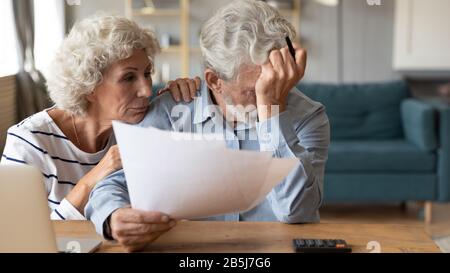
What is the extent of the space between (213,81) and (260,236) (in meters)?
0.24

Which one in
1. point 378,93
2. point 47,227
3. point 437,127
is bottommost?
point 437,127

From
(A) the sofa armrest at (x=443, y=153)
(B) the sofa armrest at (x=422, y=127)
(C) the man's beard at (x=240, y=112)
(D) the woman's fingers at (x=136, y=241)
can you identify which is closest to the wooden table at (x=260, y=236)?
(D) the woman's fingers at (x=136, y=241)

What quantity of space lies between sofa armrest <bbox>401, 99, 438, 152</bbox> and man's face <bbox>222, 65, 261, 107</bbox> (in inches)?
72.7

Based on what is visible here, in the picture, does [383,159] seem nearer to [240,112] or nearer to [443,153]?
[443,153]

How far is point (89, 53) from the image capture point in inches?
37.8

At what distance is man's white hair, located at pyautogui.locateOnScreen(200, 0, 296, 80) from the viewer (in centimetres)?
92

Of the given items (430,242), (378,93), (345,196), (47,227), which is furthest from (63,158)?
(345,196)

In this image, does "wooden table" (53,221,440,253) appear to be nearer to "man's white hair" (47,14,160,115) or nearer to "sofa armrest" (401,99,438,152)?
"man's white hair" (47,14,160,115)

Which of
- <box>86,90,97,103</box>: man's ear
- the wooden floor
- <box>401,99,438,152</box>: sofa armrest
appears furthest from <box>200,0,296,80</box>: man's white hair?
<box>401,99,438,152</box>: sofa armrest

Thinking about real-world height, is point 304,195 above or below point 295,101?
below

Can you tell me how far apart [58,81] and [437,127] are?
85.8 inches

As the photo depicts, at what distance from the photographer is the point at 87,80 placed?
3.17 ft

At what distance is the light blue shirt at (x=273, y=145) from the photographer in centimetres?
89
